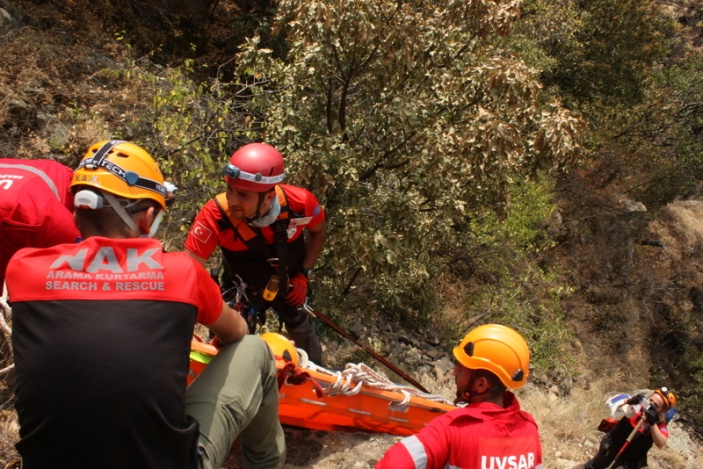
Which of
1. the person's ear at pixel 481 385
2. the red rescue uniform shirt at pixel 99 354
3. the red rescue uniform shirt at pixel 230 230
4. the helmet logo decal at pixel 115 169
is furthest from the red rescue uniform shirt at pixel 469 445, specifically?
the red rescue uniform shirt at pixel 230 230

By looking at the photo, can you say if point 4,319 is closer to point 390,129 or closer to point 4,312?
point 4,312

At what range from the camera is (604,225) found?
16.3m

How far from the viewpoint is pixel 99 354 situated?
1500 mm

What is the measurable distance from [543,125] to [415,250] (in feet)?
4.88

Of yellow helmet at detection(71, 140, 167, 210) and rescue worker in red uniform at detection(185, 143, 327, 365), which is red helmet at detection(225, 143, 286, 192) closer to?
rescue worker in red uniform at detection(185, 143, 327, 365)

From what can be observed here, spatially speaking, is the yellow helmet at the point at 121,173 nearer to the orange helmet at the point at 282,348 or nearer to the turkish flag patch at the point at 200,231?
the orange helmet at the point at 282,348

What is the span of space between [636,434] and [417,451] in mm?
3496

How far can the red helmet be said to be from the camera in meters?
3.21

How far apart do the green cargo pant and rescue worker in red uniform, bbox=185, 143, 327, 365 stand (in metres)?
1.26

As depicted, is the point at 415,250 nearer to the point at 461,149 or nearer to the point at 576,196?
the point at 461,149

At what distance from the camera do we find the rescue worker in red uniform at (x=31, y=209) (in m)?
2.40

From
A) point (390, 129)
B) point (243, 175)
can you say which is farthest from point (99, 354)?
point (390, 129)

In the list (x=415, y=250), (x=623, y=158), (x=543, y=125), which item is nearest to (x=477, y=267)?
(x=415, y=250)

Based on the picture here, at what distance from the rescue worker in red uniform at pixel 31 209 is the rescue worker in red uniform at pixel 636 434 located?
4385 mm
